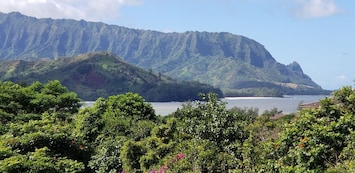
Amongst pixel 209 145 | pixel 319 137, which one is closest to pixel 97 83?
pixel 209 145

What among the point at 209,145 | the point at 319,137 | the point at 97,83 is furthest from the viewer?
the point at 97,83

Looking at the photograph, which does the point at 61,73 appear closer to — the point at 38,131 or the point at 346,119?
the point at 38,131

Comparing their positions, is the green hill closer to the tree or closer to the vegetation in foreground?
the vegetation in foreground

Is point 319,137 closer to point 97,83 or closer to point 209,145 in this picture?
point 209,145

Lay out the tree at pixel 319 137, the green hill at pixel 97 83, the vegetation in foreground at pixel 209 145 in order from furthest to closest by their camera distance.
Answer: the green hill at pixel 97 83, the vegetation in foreground at pixel 209 145, the tree at pixel 319 137

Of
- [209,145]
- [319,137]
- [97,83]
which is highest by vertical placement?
[97,83]

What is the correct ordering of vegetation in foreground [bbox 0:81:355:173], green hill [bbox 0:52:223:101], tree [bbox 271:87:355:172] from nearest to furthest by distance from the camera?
tree [bbox 271:87:355:172] < vegetation in foreground [bbox 0:81:355:173] < green hill [bbox 0:52:223:101]

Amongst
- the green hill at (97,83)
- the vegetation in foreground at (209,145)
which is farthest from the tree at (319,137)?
the green hill at (97,83)

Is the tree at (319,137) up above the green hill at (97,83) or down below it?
below

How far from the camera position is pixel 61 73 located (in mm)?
189125

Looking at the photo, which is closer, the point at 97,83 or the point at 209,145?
the point at 209,145

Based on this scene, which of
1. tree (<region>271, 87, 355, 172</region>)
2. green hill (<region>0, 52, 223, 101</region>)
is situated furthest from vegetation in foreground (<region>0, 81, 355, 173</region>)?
green hill (<region>0, 52, 223, 101</region>)

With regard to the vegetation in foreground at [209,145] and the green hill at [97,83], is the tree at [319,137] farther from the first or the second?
the green hill at [97,83]

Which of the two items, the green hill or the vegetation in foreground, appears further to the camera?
the green hill
